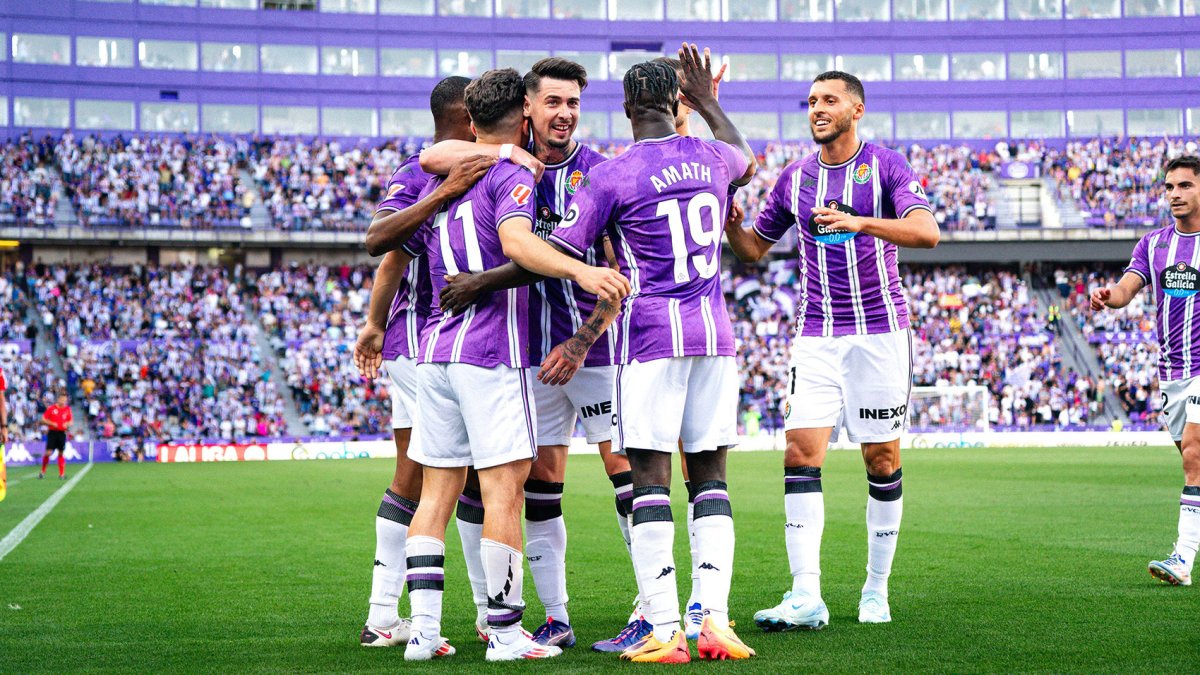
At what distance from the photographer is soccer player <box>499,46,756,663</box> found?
5723 mm

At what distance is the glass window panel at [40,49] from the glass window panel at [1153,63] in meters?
47.0

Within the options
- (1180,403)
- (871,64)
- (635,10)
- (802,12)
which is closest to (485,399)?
(1180,403)

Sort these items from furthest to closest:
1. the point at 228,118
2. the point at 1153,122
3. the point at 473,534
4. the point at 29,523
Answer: the point at 1153,122, the point at 228,118, the point at 29,523, the point at 473,534

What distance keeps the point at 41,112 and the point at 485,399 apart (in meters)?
51.4

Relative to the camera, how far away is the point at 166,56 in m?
52.5

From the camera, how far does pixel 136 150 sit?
162ft

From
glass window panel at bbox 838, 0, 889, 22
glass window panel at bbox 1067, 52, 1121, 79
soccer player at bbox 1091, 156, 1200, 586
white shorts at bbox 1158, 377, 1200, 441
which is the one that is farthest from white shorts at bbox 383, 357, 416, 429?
glass window panel at bbox 1067, 52, 1121, 79

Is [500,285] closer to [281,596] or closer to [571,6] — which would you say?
[281,596]

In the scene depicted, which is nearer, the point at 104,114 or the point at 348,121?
the point at 104,114

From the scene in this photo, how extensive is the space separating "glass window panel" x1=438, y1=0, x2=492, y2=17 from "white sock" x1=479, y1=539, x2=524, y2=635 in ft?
174

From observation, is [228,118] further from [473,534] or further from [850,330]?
[850,330]

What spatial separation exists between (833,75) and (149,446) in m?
33.2

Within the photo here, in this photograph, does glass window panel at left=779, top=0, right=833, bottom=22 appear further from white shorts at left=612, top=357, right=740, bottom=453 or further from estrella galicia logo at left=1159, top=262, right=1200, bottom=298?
white shorts at left=612, top=357, right=740, bottom=453

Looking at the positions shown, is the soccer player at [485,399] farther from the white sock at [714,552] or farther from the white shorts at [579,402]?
the white sock at [714,552]
